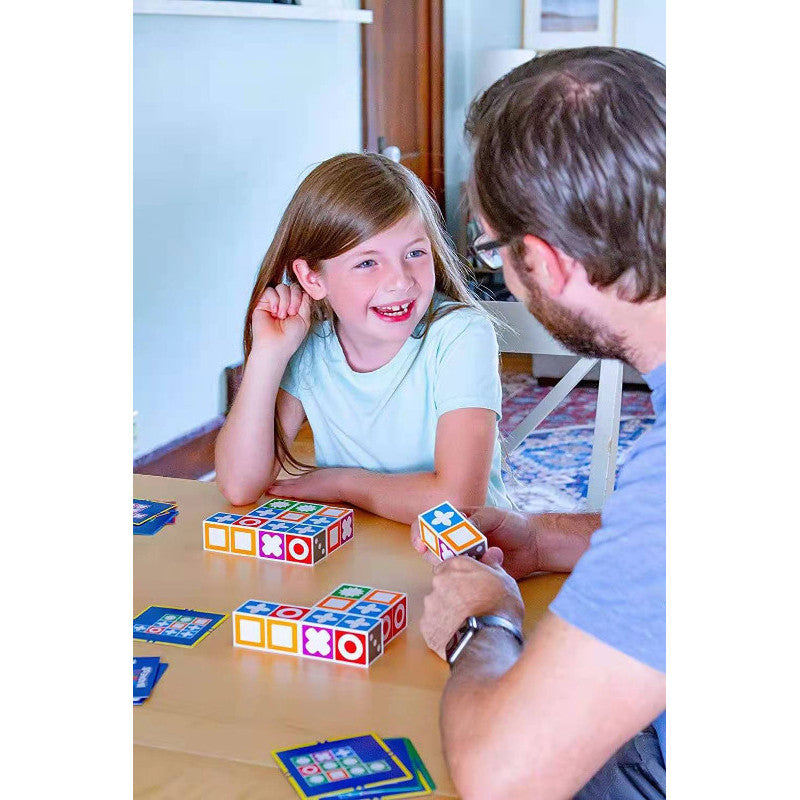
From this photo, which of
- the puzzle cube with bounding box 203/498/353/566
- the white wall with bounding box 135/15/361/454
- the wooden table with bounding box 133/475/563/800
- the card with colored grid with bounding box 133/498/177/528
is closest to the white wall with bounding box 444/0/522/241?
the white wall with bounding box 135/15/361/454

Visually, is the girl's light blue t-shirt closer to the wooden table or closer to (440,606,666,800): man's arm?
the wooden table

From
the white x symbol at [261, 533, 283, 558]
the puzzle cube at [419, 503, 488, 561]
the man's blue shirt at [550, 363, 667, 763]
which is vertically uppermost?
the man's blue shirt at [550, 363, 667, 763]

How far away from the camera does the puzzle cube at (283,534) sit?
1.41 meters

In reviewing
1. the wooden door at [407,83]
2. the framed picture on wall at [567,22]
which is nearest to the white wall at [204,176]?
the wooden door at [407,83]

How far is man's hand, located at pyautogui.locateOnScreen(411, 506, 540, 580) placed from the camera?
1.37 meters

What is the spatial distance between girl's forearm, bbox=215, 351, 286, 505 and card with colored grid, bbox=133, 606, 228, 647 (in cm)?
44

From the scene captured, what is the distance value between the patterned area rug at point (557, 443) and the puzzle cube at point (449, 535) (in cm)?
205

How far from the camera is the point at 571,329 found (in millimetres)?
953

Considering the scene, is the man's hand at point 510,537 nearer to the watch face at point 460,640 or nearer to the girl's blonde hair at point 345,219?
the watch face at point 460,640

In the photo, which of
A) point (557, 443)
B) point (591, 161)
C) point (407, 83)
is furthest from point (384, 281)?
point (407, 83)

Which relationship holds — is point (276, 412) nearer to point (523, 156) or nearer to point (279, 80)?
point (523, 156)
